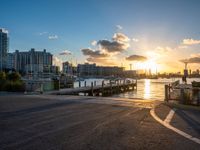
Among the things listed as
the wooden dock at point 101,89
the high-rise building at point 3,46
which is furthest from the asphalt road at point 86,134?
the high-rise building at point 3,46

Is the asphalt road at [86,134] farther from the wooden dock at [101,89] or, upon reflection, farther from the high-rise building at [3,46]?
the high-rise building at [3,46]

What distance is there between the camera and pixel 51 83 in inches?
1350

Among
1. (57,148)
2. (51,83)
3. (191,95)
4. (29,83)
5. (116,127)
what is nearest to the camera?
(57,148)

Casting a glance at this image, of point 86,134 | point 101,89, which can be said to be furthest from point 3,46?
point 86,134

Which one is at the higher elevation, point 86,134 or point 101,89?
point 86,134

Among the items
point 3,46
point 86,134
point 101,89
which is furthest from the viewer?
point 3,46

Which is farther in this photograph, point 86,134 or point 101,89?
point 101,89

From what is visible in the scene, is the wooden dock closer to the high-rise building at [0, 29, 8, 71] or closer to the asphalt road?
the asphalt road

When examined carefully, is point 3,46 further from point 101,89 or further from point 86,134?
point 86,134

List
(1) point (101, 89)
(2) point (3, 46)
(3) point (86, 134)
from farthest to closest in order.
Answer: (2) point (3, 46) < (1) point (101, 89) < (3) point (86, 134)

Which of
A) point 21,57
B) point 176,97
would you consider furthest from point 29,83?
point 21,57

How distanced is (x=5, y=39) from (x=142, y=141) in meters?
162

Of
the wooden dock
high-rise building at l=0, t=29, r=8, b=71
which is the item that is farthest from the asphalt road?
high-rise building at l=0, t=29, r=8, b=71

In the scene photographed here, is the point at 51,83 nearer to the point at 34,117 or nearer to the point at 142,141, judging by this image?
the point at 34,117
